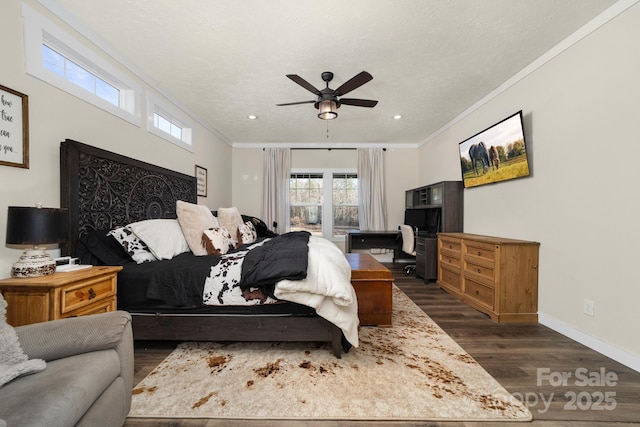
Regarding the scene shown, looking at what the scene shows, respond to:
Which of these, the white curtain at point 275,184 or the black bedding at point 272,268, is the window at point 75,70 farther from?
the white curtain at point 275,184

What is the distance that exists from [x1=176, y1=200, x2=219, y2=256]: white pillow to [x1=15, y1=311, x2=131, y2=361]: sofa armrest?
1323 mm

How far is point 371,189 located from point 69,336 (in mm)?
A: 5024

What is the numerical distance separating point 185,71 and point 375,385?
3.37 m

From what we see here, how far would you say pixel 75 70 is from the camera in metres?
2.16

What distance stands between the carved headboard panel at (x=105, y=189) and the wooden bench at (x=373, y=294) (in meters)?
2.28

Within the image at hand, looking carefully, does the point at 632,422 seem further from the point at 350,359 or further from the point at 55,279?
the point at 55,279

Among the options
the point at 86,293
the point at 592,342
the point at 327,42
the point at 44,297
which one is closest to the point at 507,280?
the point at 592,342

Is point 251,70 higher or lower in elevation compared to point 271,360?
higher

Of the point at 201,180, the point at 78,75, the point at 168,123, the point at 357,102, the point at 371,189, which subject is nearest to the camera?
the point at 78,75

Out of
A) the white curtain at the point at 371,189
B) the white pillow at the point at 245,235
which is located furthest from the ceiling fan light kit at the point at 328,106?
the white curtain at the point at 371,189

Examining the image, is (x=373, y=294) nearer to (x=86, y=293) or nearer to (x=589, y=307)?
(x=589, y=307)

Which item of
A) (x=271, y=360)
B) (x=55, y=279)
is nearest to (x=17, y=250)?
(x=55, y=279)

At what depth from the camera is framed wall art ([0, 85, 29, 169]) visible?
1.57 metres

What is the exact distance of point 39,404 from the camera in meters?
0.80
